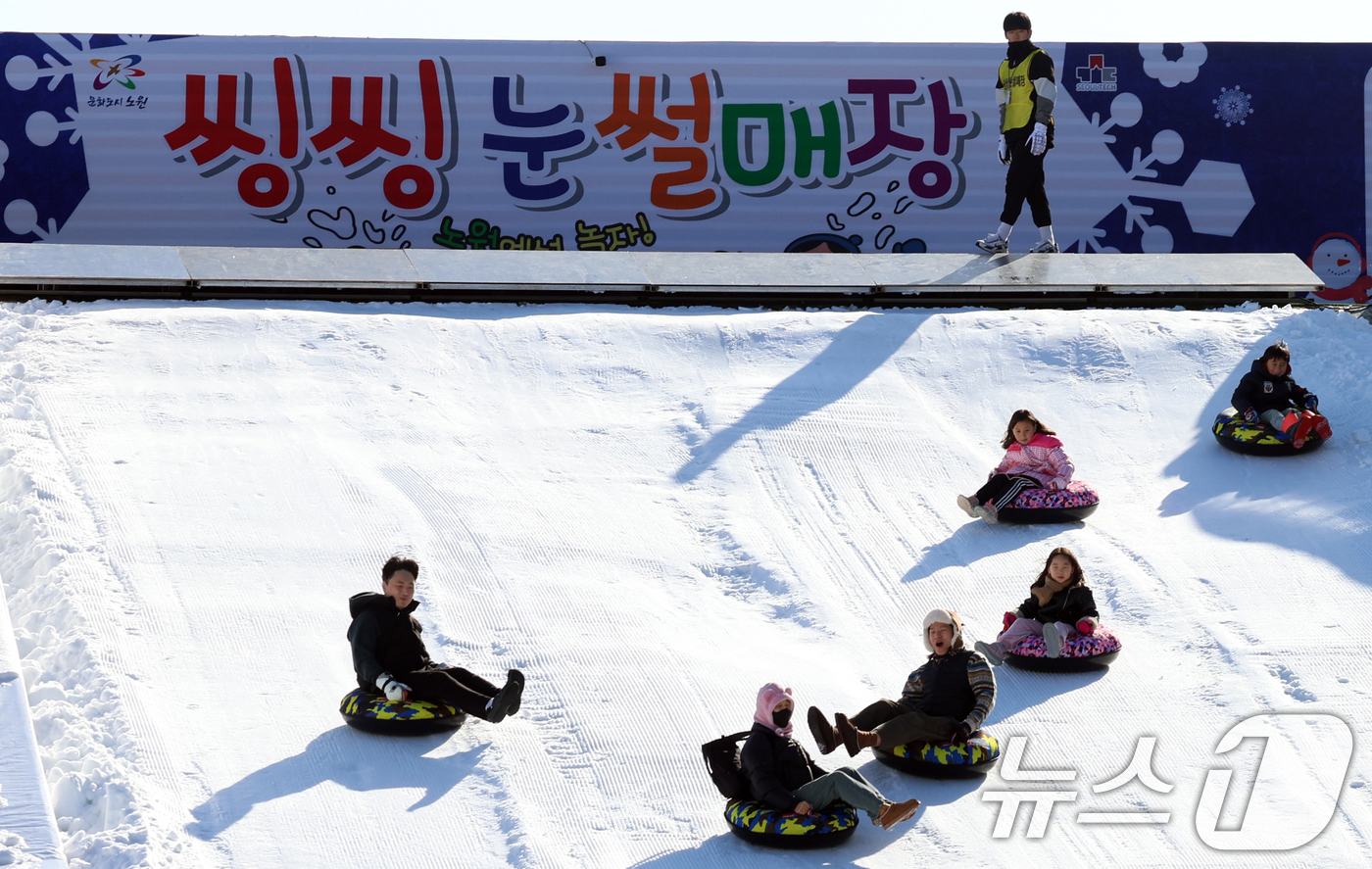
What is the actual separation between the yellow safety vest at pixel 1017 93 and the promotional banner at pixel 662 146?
2589 mm

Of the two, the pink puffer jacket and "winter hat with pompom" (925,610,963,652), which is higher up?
"winter hat with pompom" (925,610,963,652)

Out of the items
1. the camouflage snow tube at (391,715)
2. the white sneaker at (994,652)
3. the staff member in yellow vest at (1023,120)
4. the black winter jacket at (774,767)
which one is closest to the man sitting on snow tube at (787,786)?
the black winter jacket at (774,767)

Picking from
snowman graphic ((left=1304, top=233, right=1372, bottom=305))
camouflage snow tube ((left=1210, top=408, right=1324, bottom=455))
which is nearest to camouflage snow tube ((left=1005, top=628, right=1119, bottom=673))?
camouflage snow tube ((left=1210, top=408, right=1324, bottom=455))

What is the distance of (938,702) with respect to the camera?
7.40m

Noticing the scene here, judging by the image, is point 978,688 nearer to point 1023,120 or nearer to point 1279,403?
point 1279,403

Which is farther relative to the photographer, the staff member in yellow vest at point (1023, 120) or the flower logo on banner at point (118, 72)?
the flower logo on banner at point (118, 72)

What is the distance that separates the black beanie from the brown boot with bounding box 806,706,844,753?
848cm

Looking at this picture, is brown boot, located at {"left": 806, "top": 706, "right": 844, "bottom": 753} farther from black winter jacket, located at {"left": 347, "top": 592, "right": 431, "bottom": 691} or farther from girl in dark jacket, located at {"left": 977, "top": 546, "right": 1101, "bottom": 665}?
black winter jacket, located at {"left": 347, "top": 592, "right": 431, "bottom": 691}

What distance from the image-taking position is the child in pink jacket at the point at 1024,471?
10.1m

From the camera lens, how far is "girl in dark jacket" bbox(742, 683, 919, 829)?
21.7ft

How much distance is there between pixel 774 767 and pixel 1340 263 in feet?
40.9

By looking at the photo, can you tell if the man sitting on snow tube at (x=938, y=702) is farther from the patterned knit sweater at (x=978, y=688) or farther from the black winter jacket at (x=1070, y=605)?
the black winter jacket at (x=1070, y=605)

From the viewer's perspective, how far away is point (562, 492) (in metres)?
10.3

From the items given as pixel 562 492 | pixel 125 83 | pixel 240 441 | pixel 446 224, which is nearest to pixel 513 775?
pixel 562 492
